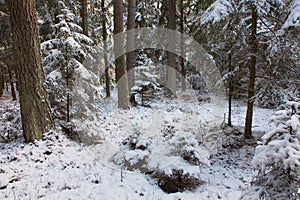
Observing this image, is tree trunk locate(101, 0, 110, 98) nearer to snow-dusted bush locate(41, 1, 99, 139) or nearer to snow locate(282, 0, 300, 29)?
snow-dusted bush locate(41, 1, 99, 139)

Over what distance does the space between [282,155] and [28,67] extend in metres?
5.27

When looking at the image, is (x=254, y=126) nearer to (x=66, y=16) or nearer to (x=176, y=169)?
(x=176, y=169)

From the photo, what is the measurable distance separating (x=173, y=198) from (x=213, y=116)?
23.1 feet

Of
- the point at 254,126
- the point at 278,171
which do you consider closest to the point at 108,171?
the point at 278,171

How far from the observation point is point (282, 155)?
233 centimetres

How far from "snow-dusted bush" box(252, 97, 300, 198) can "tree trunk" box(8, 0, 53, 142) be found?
486cm

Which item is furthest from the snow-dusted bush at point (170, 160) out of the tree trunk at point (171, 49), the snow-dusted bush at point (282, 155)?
the tree trunk at point (171, 49)

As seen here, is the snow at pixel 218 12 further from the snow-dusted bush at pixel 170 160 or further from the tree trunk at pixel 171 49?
the tree trunk at pixel 171 49

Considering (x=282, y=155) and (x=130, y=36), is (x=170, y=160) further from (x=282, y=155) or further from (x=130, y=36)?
(x=130, y=36)

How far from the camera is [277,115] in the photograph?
268 cm

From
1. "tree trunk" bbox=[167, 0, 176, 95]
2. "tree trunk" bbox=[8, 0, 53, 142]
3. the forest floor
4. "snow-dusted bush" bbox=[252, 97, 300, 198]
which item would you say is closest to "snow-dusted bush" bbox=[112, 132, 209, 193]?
the forest floor

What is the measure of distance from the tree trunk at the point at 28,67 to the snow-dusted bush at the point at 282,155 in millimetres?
4857

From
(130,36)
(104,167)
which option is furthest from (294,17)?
(130,36)

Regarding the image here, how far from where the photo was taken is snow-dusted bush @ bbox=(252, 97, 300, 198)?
2318mm
